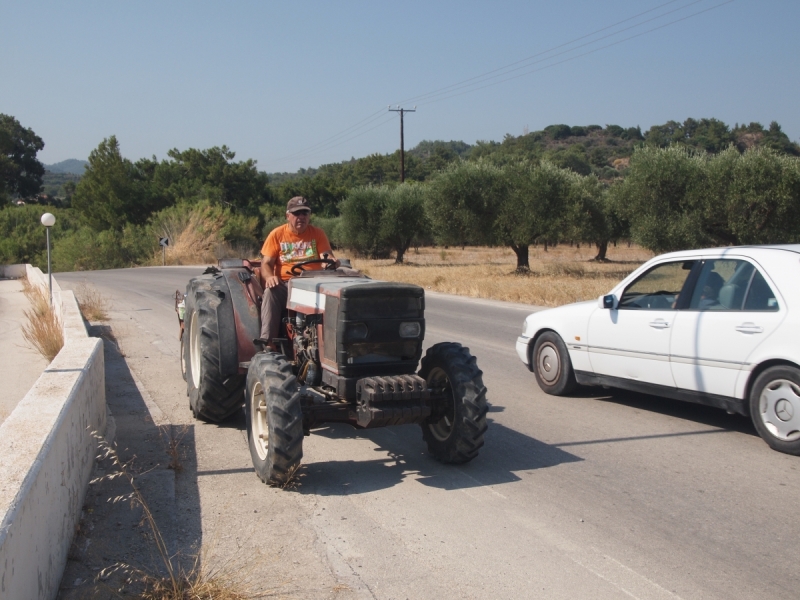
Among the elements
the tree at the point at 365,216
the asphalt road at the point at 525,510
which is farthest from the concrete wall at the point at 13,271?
the asphalt road at the point at 525,510

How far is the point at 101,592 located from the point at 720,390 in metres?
5.18

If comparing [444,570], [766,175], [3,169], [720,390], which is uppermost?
[3,169]

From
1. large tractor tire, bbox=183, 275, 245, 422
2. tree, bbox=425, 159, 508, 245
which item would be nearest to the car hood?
large tractor tire, bbox=183, 275, 245, 422

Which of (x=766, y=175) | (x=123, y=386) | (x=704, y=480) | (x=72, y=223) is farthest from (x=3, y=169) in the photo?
(x=704, y=480)

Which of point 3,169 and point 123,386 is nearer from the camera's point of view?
point 123,386

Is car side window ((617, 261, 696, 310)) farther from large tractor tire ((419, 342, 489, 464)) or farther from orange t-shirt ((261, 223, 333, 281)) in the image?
orange t-shirt ((261, 223, 333, 281))

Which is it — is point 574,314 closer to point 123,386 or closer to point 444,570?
point 444,570

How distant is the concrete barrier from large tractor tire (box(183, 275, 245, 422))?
99cm

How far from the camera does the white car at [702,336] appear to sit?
20.6 ft

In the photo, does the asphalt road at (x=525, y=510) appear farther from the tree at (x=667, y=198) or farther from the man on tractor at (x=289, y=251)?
the tree at (x=667, y=198)

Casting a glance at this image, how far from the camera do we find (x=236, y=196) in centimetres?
7456

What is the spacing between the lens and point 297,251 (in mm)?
7055

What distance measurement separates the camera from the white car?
628 centimetres

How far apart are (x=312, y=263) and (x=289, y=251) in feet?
0.78
